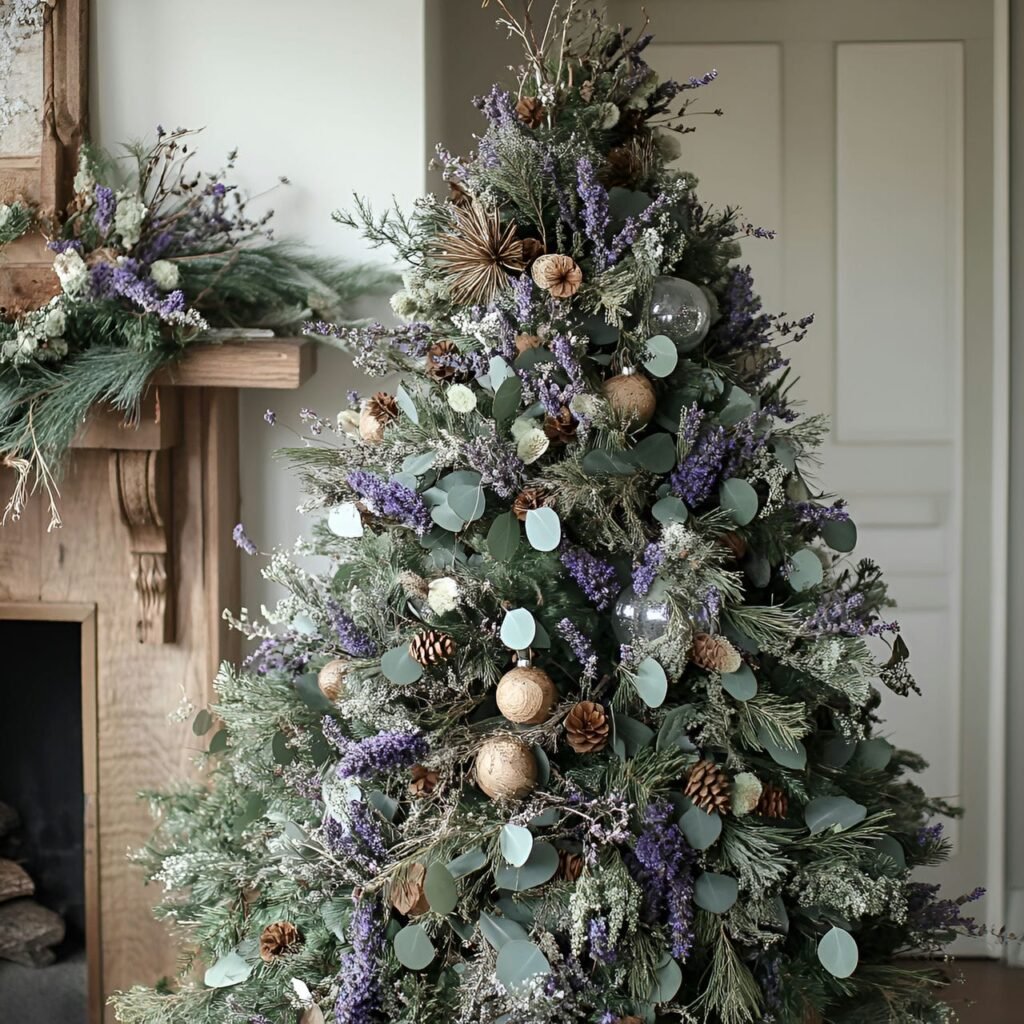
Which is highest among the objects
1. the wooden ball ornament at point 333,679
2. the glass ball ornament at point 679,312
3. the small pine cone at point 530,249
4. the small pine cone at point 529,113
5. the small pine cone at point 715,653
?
the small pine cone at point 529,113

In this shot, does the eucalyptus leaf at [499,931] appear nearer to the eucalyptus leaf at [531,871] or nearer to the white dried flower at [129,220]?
the eucalyptus leaf at [531,871]

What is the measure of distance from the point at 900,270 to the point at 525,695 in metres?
2.06

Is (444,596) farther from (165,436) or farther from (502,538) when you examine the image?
(165,436)

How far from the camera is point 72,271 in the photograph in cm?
142

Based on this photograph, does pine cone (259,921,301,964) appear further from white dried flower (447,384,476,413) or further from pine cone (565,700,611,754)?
white dried flower (447,384,476,413)

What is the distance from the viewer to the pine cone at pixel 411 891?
1019mm

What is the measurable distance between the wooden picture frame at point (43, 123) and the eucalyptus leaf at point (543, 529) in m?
0.90

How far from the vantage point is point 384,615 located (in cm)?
114

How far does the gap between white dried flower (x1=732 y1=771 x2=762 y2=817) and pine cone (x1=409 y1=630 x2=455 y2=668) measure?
0.98 feet

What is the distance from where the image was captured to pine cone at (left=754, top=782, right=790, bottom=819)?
104cm

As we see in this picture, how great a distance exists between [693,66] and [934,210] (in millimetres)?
687

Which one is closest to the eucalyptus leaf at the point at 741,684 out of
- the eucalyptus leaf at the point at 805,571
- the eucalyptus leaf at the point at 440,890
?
the eucalyptus leaf at the point at 805,571

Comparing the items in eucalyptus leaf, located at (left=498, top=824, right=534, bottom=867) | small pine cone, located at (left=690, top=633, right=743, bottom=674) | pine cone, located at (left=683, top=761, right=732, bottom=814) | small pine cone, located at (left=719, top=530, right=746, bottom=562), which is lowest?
eucalyptus leaf, located at (left=498, top=824, right=534, bottom=867)

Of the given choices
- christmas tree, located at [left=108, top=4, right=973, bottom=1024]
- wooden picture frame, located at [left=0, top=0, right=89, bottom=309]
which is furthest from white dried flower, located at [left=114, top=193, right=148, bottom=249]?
christmas tree, located at [left=108, top=4, right=973, bottom=1024]
